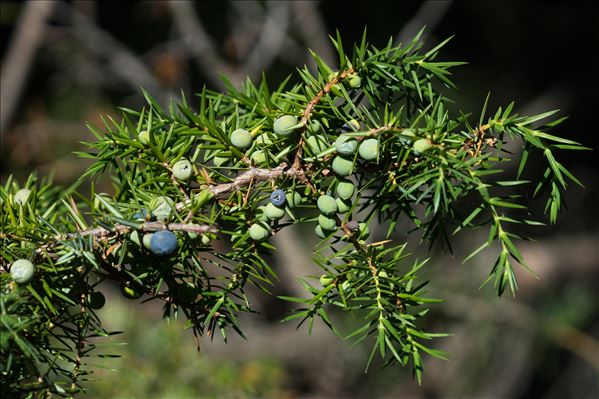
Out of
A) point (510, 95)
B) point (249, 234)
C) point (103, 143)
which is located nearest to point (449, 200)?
point (249, 234)

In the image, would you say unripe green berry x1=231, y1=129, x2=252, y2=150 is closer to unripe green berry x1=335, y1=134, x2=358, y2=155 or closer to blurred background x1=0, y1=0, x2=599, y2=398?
unripe green berry x1=335, y1=134, x2=358, y2=155

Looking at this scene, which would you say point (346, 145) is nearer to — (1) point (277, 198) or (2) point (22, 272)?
(1) point (277, 198)

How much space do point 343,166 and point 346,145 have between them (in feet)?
0.05

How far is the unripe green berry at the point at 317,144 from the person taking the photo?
0.37 metres

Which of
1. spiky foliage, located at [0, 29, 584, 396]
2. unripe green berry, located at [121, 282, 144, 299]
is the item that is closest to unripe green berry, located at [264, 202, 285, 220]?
spiky foliage, located at [0, 29, 584, 396]

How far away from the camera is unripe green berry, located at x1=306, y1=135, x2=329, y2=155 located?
370 millimetres

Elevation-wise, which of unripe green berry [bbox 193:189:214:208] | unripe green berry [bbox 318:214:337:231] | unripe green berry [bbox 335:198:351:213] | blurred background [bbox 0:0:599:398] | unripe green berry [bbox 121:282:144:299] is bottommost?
blurred background [bbox 0:0:599:398]

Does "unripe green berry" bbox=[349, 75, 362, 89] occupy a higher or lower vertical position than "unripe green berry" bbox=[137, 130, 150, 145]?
higher

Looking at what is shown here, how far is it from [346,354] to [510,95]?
1387mm

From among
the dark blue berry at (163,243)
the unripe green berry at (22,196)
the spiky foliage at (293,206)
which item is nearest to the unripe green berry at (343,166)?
the spiky foliage at (293,206)

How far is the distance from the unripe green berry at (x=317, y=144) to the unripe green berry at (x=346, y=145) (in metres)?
0.02

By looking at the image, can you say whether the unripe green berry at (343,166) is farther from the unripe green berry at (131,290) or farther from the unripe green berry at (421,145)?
the unripe green berry at (131,290)

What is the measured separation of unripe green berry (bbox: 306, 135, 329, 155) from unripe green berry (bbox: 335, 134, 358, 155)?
2cm

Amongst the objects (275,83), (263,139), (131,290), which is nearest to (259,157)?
(263,139)
